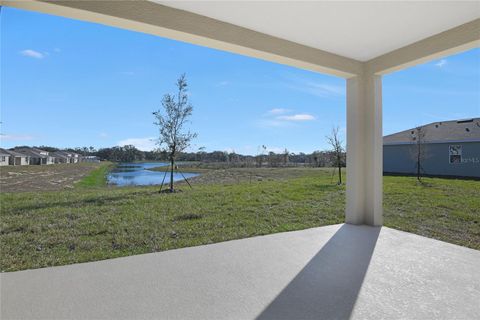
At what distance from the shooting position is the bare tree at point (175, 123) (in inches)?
184

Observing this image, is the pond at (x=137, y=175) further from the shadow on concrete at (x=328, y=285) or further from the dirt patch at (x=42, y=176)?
the shadow on concrete at (x=328, y=285)

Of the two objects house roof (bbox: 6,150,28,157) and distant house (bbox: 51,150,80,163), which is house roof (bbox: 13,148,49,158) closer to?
house roof (bbox: 6,150,28,157)

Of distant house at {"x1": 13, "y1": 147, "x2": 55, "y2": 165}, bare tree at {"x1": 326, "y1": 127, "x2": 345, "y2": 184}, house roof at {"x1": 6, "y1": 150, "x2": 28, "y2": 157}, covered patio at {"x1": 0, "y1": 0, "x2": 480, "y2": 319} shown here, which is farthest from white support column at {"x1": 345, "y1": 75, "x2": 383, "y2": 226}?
house roof at {"x1": 6, "y1": 150, "x2": 28, "y2": 157}

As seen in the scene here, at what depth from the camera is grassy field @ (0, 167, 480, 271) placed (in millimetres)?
3078

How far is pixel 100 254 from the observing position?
2.76 metres

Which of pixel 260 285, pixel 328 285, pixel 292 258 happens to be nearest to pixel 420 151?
pixel 292 258

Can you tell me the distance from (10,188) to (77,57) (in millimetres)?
2100

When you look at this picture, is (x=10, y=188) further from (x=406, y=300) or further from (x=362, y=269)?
(x=406, y=300)

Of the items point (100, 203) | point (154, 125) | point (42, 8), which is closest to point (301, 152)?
point (154, 125)

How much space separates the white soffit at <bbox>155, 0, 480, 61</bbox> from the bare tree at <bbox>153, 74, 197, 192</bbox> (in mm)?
2310

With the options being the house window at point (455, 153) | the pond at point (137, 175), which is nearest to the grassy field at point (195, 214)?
the pond at point (137, 175)

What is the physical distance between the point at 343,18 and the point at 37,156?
421 cm

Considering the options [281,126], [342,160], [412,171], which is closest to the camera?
[281,126]

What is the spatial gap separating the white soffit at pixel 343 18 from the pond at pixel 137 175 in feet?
9.51
